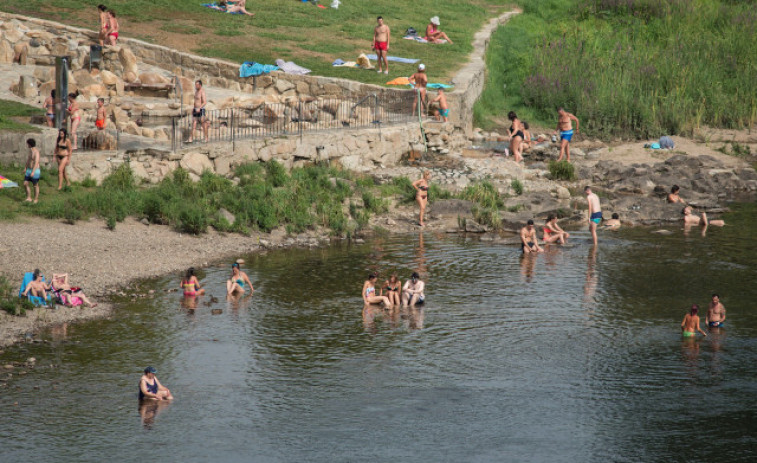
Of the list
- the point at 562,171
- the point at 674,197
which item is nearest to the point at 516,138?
the point at 562,171

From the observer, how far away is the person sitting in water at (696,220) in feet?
93.7

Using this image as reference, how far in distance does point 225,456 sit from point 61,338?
599 centimetres

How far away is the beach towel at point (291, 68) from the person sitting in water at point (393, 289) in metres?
17.5

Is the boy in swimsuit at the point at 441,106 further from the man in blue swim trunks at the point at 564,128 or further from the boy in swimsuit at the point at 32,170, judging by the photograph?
the boy in swimsuit at the point at 32,170

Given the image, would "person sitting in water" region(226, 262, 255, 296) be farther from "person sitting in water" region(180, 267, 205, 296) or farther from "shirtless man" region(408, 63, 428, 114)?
"shirtless man" region(408, 63, 428, 114)

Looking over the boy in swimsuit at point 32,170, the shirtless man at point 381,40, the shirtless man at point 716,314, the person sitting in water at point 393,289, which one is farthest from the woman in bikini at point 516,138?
the boy in swimsuit at point 32,170

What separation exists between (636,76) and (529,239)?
61.5 ft

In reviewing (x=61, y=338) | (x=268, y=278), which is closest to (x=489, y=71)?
(x=268, y=278)

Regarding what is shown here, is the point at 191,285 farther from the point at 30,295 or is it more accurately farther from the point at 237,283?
the point at 30,295

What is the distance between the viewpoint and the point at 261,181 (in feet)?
94.1

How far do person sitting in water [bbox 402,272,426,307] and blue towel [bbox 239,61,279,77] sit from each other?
60.4ft

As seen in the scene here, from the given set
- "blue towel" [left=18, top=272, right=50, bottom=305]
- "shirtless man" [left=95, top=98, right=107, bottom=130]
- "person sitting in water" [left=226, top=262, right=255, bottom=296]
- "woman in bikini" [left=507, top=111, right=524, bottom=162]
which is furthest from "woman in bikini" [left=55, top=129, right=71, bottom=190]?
"woman in bikini" [left=507, top=111, right=524, bottom=162]

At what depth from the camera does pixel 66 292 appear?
20.0m

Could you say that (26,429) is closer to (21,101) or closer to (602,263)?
(602,263)
